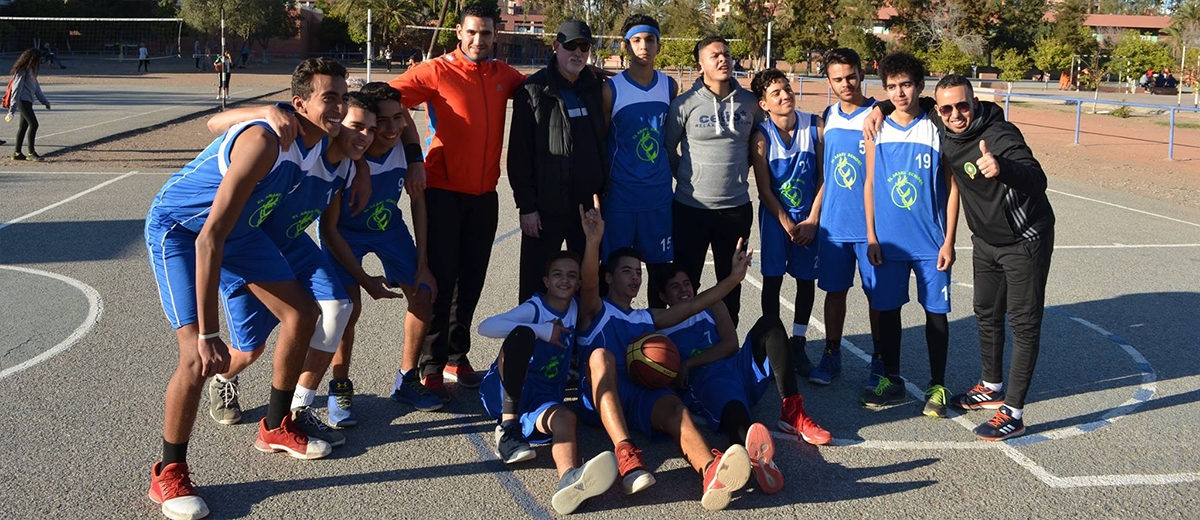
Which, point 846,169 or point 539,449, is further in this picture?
point 846,169

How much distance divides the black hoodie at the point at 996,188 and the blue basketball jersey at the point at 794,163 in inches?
34.6

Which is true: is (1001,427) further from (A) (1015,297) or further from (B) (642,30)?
(B) (642,30)

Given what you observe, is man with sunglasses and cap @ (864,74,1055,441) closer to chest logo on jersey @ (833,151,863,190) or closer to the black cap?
chest logo on jersey @ (833,151,863,190)

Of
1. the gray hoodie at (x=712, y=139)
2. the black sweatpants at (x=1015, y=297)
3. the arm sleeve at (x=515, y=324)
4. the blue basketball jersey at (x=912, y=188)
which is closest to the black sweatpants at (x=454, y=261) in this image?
the arm sleeve at (x=515, y=324)

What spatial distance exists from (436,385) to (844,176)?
2.67m

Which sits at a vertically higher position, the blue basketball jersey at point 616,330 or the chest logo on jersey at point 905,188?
the chest logo on jersey at point 905,188

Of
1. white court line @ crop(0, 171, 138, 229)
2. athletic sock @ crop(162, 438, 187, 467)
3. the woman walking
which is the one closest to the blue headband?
athletic sock @ crop(162, 438, 187, 467)

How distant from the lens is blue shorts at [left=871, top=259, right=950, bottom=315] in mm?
5566

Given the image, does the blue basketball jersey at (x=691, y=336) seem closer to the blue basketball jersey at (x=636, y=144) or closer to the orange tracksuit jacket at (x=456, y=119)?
the blue basketball jersey at (x=636, y=144)

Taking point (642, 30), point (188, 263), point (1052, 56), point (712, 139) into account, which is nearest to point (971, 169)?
point (712, 139)

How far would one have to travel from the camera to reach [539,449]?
4.96m

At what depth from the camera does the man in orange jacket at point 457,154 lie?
5.69m

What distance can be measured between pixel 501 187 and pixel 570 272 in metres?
9.82

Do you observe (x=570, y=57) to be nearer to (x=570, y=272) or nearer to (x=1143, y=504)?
(x=570, y=272)
